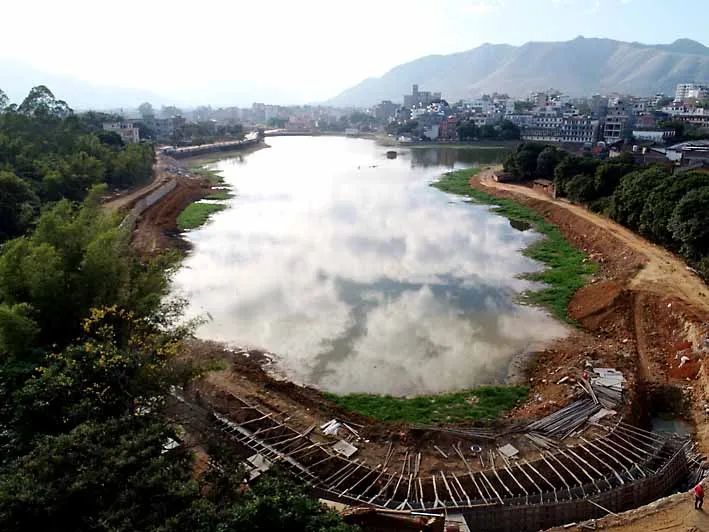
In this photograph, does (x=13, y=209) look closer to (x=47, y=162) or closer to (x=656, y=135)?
(x=47, y=162)

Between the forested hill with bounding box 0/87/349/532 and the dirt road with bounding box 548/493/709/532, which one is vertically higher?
the forested hill with bounding box 0/87/349/532

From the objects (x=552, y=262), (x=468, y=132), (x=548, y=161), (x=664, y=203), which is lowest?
(x=552, y=262)

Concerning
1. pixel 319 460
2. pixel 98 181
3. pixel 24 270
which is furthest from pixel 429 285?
pixel 98 181

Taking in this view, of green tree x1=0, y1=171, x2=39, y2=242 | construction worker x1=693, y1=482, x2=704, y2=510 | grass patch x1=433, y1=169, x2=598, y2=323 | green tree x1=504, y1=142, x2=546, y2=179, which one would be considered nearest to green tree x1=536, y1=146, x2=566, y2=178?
green tree x1=504, y1=142, x2=546, y2=179

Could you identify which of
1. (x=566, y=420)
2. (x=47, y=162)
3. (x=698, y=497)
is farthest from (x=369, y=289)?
(x=47, y=162)

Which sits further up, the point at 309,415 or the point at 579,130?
the point at 579,130

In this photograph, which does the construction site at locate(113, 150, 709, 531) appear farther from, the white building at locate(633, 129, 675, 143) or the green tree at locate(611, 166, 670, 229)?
the white building at locate(633, 129, 675, 143)

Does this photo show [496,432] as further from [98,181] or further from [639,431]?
[98,181]

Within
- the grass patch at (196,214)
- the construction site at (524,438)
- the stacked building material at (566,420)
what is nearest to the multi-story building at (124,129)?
the grass patch at (196,214)
